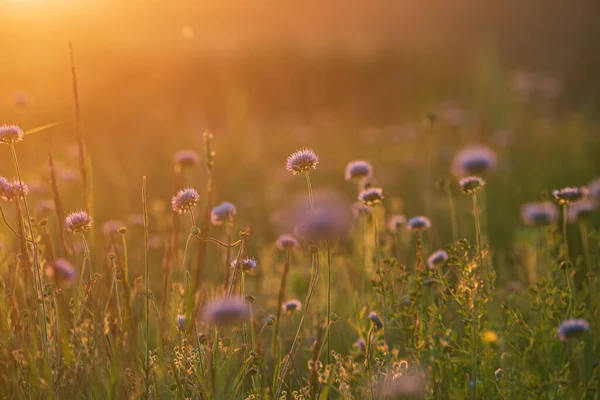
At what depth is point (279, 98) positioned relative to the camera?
9.26 metres

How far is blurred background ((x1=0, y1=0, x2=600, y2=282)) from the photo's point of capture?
4.70m

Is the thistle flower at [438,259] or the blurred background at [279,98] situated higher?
the blurred background at [279,98]

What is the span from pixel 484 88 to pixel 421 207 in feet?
8.75

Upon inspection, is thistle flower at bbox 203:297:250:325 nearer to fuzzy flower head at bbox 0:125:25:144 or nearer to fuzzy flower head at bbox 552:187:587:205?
fuzzy flower head at bbox 0:125:25:144

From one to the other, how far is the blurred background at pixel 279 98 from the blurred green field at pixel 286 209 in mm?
35

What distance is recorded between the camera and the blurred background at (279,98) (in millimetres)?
4699

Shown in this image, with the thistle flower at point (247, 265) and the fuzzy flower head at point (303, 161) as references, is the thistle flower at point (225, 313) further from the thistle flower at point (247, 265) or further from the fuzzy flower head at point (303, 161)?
the fuzzy flower head at point (303, 161)

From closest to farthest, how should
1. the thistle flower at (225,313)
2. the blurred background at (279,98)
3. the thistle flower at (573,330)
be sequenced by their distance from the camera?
the thistle flower at (225,313) → the thistle flower at (573,330) → the blurred background at (279,98)

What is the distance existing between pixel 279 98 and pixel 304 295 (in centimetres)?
679

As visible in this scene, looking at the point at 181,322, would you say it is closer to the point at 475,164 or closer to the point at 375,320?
the point at 375,320

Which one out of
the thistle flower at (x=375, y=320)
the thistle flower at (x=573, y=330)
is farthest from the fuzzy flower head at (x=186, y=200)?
the thistle flower at (x=573, y=330)

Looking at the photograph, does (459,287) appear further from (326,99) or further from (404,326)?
(326,99)

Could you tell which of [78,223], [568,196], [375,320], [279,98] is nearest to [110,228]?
[78,223]

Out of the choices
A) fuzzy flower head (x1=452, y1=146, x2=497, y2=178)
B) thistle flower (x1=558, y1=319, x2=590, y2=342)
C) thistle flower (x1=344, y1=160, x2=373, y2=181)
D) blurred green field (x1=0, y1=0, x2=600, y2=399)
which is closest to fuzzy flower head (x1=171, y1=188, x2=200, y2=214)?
blurred green field (x1=0, y1=0, x2=600, y2=399)
